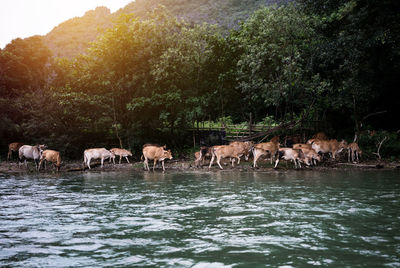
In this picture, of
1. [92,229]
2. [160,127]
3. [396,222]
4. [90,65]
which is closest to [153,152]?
[160,127]

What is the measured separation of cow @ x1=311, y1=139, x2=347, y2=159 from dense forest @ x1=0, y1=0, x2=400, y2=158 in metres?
2.19

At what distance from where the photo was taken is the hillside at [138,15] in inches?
3076

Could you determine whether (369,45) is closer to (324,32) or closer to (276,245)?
(324,32)

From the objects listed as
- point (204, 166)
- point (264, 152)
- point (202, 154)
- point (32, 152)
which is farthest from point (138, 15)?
point (264, 152)

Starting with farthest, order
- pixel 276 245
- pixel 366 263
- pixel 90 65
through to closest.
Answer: pixel 90 65 → pixel 276 245 → pixel 366 263

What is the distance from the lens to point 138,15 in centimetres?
9431

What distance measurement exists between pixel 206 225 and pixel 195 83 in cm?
2440

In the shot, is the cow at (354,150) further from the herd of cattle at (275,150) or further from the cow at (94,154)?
the cow at (94,154)

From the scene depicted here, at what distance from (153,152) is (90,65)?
10298 mm

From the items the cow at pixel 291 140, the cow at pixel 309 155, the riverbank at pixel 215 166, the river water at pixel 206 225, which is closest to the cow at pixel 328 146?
the riverbank at pixel 215 166

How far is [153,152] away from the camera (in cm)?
2416

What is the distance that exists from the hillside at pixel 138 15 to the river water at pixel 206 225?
60.0 metres

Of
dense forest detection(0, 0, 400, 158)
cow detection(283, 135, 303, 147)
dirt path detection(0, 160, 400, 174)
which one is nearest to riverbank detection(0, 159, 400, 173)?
dirt path detection(0, 160, 400, 174)

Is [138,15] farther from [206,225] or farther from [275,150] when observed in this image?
[206,225]
